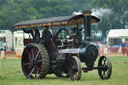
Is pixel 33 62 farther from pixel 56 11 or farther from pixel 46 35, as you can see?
pixel 56 11

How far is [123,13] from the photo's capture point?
7175cm

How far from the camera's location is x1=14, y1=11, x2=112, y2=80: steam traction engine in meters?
14.1

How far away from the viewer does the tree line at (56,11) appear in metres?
70.1

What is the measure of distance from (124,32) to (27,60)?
37.9 m

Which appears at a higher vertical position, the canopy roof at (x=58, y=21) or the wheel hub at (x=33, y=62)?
the canopy roof at (x=58, y=21)

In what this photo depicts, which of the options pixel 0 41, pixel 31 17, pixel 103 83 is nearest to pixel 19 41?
pixel 0 41

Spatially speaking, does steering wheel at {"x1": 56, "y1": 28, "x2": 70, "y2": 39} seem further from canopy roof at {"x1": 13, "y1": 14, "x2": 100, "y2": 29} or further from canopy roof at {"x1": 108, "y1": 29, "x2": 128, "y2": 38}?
canopy roof at {"x1": 108, "y1": 29, "x2": 128, "y2": 38}

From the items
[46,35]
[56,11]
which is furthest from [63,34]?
[56,11]

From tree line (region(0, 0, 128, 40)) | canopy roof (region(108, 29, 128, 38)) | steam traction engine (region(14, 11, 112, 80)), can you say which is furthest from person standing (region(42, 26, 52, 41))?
tree line (region(0, 0, 128, 40))

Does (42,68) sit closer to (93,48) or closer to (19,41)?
(93,48)

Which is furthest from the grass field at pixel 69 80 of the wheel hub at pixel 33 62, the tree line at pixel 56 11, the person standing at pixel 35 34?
the tree line at pixel 56 11

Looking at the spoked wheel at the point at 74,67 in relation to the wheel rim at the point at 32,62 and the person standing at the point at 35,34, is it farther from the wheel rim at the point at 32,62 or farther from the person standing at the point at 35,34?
the person standing at the point at 35,34

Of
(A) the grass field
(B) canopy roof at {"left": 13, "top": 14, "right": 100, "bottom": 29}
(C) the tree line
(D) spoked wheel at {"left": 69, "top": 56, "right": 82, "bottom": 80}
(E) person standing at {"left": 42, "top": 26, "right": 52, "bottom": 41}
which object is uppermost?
(C) the tree line

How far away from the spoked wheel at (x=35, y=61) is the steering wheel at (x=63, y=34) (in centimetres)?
81
